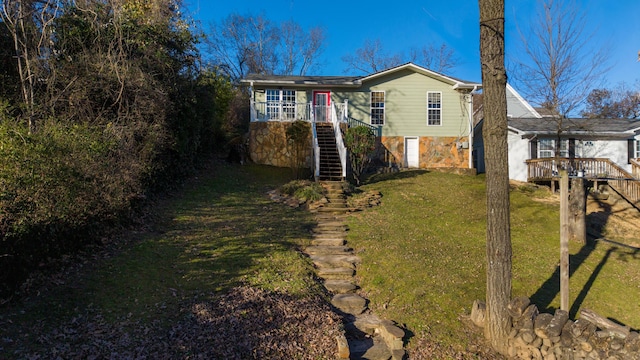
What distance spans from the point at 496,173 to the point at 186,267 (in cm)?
489

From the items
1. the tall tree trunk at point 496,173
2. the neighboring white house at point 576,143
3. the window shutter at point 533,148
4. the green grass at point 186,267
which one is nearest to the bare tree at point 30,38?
the green grass at point 186,267

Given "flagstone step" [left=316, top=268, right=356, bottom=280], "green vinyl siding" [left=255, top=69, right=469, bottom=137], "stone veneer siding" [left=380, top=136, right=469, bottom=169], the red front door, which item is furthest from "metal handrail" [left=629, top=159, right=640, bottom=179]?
"flagstone step" [left=316, top=268, right=356, bottom=280]

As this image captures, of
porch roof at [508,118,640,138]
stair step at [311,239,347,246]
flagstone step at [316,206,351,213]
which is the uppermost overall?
porch roof at [508,118,640,138]

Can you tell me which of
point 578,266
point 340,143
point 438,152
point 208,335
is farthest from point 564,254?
point 438,152

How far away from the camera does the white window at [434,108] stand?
20.3 metres

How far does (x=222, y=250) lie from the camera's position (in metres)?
7.18

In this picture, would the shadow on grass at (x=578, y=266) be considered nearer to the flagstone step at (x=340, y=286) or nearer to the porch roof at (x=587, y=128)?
the flagstone step at (x=340, y=286)

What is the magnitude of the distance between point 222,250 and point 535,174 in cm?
1680

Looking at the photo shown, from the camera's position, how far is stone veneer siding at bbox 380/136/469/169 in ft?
66.1

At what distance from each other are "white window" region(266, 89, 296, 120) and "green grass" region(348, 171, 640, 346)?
825 centimetres

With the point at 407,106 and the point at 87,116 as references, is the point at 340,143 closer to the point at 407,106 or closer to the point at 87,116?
the point at 407,106

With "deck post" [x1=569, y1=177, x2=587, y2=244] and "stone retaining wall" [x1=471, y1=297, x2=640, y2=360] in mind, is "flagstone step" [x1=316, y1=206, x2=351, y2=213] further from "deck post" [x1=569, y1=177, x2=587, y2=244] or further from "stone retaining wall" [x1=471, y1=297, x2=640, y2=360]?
"stone retaining wall" [x1=471, y1=297, x2=640, y2=360]

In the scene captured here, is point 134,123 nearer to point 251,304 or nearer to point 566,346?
point 251,304

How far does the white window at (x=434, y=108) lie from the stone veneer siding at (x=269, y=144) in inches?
288
